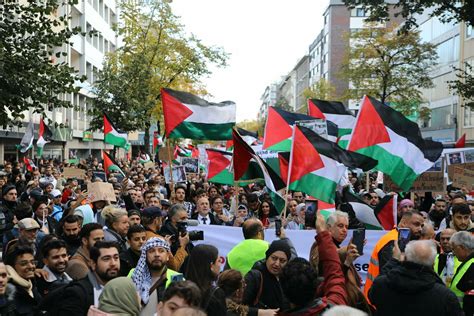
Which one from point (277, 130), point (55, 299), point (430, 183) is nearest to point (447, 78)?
point (430, 183)

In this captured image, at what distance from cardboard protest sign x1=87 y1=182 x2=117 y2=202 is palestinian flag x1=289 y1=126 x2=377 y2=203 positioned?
2929mm

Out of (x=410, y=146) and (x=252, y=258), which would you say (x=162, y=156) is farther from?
(x=252, y=258)

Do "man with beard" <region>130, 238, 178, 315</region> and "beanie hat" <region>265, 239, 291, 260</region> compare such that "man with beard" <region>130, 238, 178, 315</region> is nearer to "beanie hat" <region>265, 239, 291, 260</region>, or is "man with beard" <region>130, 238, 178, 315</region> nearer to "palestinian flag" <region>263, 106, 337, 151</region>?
"beanie hat" <region>265, 239, 291, 260</region>

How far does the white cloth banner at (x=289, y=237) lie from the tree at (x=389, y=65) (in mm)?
→ 33850

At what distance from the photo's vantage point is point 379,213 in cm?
825

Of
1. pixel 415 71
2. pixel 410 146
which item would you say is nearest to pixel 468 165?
pixel 410 146

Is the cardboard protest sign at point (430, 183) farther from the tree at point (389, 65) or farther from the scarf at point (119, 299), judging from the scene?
the tree at point (389, 65)

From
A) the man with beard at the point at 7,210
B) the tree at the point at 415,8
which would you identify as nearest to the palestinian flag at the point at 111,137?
the man with beard at the point at 7,210

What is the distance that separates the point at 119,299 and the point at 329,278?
1.60 m

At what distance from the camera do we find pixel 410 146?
10.3m

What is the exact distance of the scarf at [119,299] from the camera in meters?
4.30

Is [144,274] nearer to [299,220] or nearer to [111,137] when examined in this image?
[299,220]

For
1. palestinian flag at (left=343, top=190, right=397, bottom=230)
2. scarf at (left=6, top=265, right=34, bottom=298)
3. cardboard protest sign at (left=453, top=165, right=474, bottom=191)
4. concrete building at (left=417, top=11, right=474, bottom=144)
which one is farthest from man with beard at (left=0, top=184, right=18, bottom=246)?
concrete building at (left=417, top=11, right=474, bottom=144)

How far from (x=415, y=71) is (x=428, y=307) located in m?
37.9
